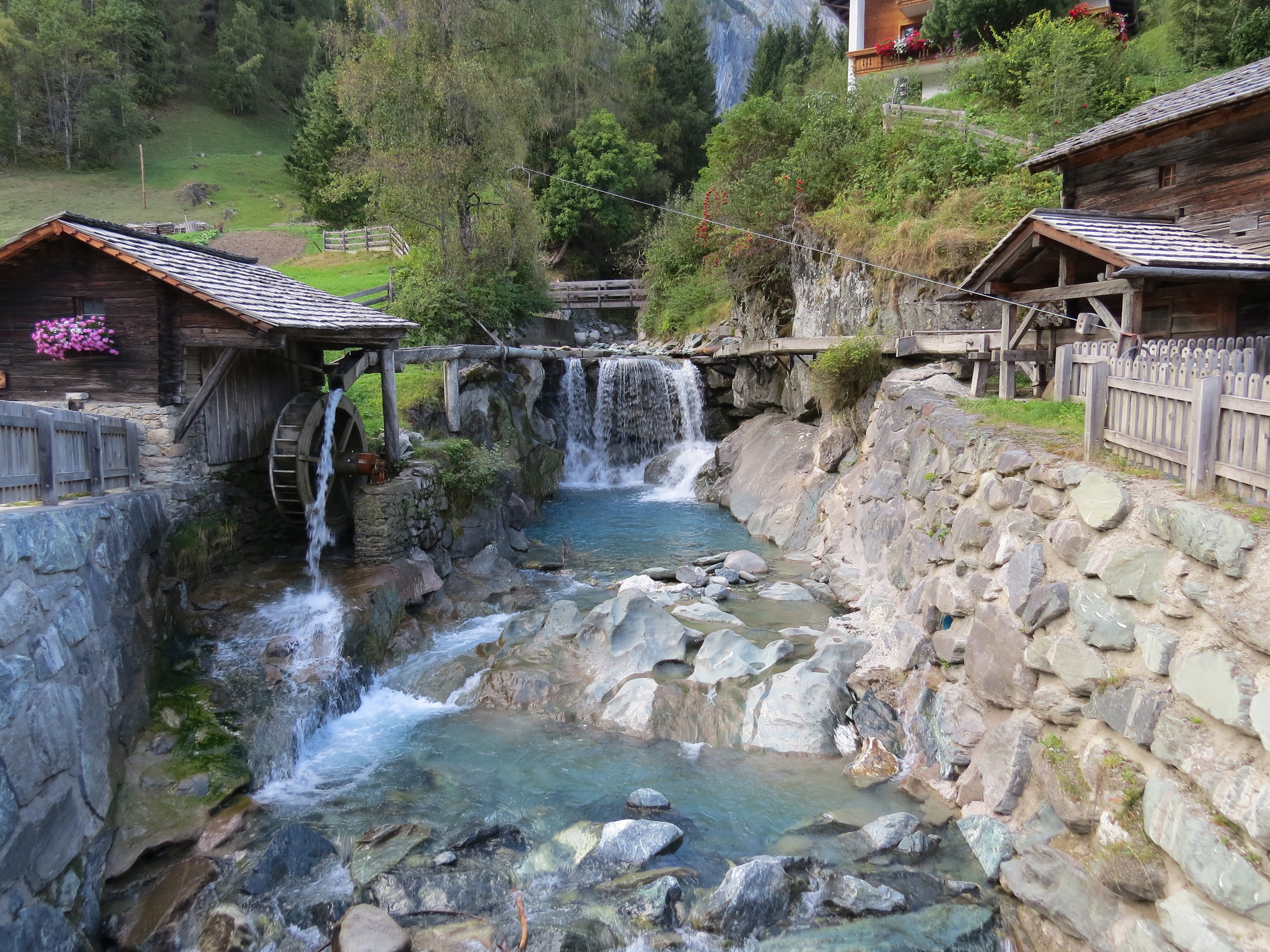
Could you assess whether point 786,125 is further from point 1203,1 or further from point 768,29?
point 768,29

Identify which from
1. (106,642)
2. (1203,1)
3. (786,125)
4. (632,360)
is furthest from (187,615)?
(1203,1)

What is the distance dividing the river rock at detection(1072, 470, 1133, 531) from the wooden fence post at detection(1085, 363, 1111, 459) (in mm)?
690

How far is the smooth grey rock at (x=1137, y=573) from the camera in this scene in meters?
4.88

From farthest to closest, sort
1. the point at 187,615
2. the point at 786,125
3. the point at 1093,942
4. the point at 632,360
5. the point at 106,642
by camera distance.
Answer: the point at 786,125, the point at 632,360, the point at 187,615, the point at 106,642, the point at 1093,942

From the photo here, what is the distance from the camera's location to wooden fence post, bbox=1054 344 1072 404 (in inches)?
344

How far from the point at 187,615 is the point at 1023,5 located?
28.9 metres

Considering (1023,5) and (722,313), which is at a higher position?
(1023,5)

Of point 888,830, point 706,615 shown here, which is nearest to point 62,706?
point 888,830

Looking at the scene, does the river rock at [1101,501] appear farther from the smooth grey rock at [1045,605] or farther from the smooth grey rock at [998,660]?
the smooth grey rock at [998,660]

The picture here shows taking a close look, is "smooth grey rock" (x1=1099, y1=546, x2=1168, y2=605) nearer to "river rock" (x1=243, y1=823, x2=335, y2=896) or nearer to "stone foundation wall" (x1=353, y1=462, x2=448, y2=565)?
"river rock" (x1=243, y1=823, x2=335, y2=896)

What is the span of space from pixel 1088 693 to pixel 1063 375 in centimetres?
496

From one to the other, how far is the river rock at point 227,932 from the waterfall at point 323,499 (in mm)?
5188

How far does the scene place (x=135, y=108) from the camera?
135ft

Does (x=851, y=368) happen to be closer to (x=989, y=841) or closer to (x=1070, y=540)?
(x=1070, y=540)
